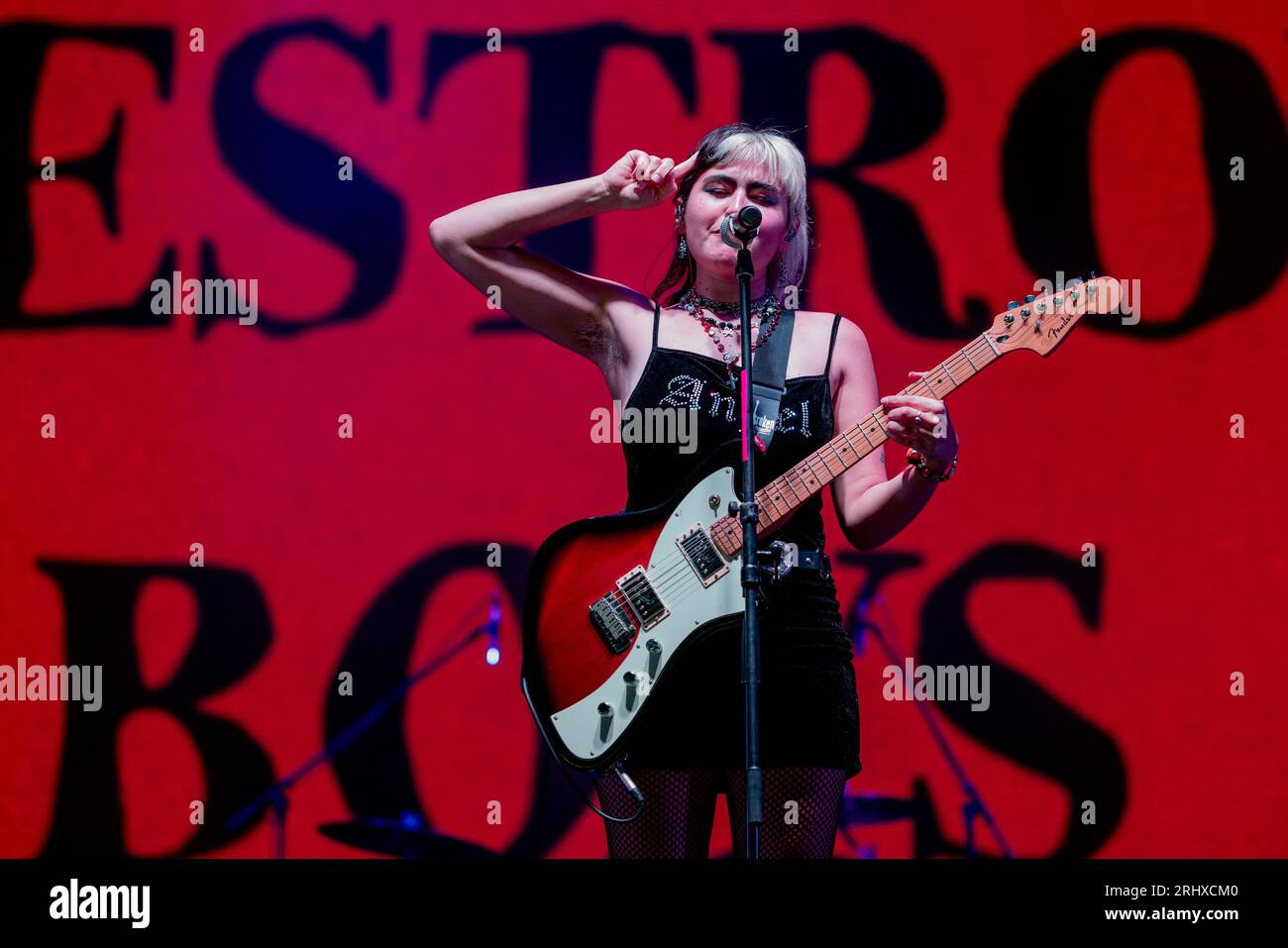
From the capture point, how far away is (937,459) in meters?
2.14

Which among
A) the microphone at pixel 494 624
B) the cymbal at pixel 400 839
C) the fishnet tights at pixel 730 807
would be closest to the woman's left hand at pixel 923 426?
the fishnet tights at pixel 730 807

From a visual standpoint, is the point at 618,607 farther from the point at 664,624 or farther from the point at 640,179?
the point at 640,179

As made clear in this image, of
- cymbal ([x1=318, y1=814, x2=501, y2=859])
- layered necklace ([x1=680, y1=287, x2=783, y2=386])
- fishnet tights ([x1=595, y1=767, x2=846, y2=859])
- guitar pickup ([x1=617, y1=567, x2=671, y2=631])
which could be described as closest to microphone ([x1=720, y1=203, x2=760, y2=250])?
layered necklace ([x1=680, y1=287, x2=783, y2=386])

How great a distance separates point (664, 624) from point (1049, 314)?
3.14 feet

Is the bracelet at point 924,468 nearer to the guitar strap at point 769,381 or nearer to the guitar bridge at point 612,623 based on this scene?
the guitar strap at point 769,381

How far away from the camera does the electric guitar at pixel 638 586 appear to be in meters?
2.19

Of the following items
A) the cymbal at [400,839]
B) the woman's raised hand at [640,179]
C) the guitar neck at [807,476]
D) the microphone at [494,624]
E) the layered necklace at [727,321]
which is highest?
the woman's raised hand at [640,179]

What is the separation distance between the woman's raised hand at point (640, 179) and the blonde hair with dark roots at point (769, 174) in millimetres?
61

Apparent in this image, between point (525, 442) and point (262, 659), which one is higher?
point (525, 442)

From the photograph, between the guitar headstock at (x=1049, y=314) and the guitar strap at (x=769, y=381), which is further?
the guitar headstock at (x=1049, y=314)

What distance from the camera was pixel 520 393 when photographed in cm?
359

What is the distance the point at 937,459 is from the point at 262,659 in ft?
7.13

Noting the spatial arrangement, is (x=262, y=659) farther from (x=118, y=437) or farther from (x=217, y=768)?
(x=118, y=437)
